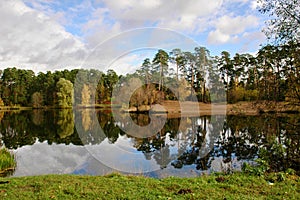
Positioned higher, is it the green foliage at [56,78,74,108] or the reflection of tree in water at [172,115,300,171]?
the green foliage at [56,78,74,108]

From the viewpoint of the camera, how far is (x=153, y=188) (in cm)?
630

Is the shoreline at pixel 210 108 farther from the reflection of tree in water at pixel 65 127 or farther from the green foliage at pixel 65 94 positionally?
the green foliage at pixel 65 94

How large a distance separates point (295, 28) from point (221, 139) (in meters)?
11.2

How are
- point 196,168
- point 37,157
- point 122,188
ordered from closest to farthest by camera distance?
point 122,188, point 196,168, point 37,157

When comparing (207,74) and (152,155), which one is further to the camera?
(207,74)

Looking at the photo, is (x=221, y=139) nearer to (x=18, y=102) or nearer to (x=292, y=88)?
(x=292, y=88)

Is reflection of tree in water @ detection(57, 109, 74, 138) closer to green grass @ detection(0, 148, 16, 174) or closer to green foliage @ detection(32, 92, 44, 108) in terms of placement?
green grass @ detection(0, 148, 16, 174)

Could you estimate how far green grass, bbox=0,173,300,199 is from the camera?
18.6ft

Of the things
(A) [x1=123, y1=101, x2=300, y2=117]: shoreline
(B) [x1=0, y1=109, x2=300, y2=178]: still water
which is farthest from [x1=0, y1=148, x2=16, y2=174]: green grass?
(A) [x1=123, y1=101, x2=300, y2=117]: shoreline

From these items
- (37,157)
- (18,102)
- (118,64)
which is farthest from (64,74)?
(118,64)

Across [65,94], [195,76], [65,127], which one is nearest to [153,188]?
[195,76]

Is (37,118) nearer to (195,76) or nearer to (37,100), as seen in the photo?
(195,76)

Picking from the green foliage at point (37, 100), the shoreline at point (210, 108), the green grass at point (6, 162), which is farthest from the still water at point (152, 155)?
the green foliage at point (37, 100)

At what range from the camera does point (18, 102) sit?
246 ft
